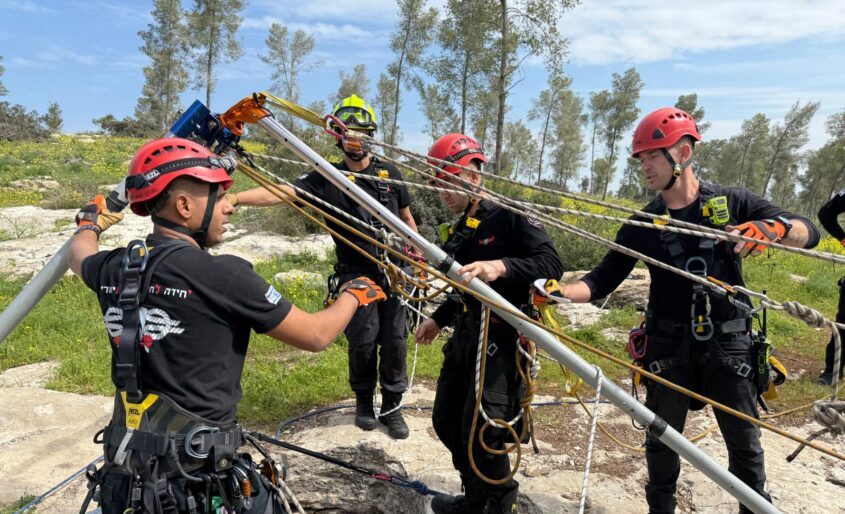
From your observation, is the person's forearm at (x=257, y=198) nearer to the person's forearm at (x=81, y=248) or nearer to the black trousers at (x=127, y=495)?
the person's forearm at (x=81, y=248)

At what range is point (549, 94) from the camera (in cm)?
4981

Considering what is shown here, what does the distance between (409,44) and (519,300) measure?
31.0 metres

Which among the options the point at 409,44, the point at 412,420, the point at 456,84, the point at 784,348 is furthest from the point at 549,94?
the point at 412,420

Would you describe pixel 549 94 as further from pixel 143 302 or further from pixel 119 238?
pixel 143 302

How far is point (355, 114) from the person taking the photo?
4801 mm

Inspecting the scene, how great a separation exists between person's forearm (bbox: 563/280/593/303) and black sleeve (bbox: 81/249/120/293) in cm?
234

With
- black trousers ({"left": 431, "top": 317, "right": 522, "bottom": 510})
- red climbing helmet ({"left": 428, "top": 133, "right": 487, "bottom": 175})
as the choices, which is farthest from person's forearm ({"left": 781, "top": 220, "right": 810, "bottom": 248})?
red climbing helmet ({"left": 428, "top": 133, "right": 487, "bottom": 175})

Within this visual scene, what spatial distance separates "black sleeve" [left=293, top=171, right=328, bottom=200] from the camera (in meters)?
4.73

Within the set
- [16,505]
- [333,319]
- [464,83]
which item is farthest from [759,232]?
[464,83]

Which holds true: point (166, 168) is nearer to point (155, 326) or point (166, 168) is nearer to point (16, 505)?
point (155, 326)

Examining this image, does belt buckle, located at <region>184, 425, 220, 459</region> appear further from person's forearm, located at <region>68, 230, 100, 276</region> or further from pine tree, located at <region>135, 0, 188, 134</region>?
pine tree, located at <region>135, 0, 188, 134</region>

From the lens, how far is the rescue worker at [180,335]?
2.00 meters

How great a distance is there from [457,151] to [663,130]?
1247mm

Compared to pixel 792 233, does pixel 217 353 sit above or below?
below
